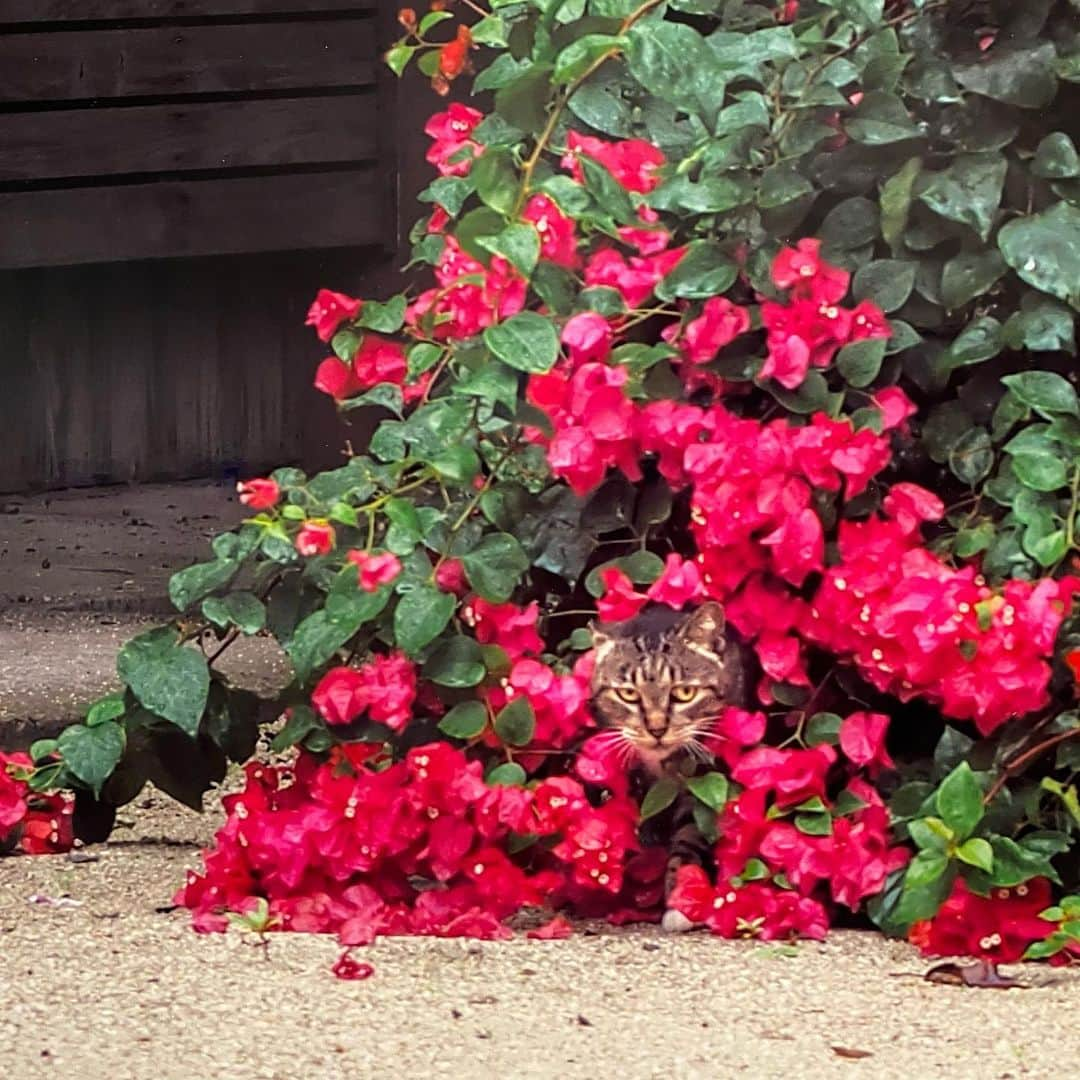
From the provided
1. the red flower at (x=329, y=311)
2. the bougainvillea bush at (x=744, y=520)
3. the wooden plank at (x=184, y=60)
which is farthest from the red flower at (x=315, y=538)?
the wooden plank at (x=184, y=60)

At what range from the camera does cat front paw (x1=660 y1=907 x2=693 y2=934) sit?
2.91 m

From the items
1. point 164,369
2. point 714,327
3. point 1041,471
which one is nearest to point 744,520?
point 714,327

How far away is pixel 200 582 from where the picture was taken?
3084mm

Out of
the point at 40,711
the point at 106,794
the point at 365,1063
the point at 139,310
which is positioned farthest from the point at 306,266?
the point at 365,1063

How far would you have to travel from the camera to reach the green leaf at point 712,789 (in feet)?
9.43

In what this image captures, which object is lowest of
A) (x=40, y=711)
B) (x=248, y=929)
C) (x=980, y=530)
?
(x=40, y=711)

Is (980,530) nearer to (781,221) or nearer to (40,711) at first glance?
(781,221)

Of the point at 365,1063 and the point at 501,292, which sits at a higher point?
the point at 501,292

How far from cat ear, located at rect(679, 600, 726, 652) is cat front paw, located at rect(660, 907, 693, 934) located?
0.33 meters

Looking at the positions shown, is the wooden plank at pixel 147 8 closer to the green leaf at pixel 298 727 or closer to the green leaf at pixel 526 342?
the green leaf at pixel 298 727

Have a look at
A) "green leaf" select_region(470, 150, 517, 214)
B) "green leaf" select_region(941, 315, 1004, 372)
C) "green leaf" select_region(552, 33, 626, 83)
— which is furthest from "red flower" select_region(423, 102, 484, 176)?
"green leaf" select_region(941, 315, 1004, 372)

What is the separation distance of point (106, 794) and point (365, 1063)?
3.42 feet

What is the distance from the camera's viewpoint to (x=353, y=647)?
303 centimetres

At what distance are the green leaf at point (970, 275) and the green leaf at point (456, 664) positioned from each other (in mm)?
708
